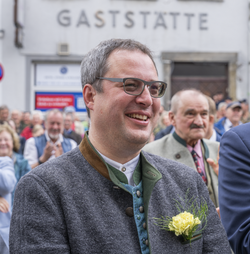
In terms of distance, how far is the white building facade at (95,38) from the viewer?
507 inches

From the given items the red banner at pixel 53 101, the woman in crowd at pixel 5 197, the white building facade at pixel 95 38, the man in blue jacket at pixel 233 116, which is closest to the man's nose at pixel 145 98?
the woman in crowd at pixel 5 197

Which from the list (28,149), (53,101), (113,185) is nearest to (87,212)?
(113,185)

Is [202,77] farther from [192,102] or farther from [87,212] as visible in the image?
[87,212]

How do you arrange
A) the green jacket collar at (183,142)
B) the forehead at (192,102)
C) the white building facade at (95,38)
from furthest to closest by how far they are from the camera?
the white building facade at (95,38), the forehead at (192,102), the green jacket collar at (183,142)

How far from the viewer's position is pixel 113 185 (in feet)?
5.32

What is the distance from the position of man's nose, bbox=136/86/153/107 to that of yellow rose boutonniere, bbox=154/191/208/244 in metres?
0.48

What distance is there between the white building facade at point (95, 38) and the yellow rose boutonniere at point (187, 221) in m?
11.3

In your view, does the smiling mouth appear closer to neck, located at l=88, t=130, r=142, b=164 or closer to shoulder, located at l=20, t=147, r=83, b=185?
neck, located at l=88, t=130, r=142, b=164

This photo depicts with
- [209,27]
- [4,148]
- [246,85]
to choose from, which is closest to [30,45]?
[209,27]

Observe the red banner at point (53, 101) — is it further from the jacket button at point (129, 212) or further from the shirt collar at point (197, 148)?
the jacket button at point (129, 212)

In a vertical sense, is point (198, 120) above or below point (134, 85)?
below

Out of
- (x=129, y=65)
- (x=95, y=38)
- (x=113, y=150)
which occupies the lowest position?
(x=113, y=150)

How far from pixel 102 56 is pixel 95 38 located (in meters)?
11.7

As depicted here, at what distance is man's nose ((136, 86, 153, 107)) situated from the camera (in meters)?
1.69
